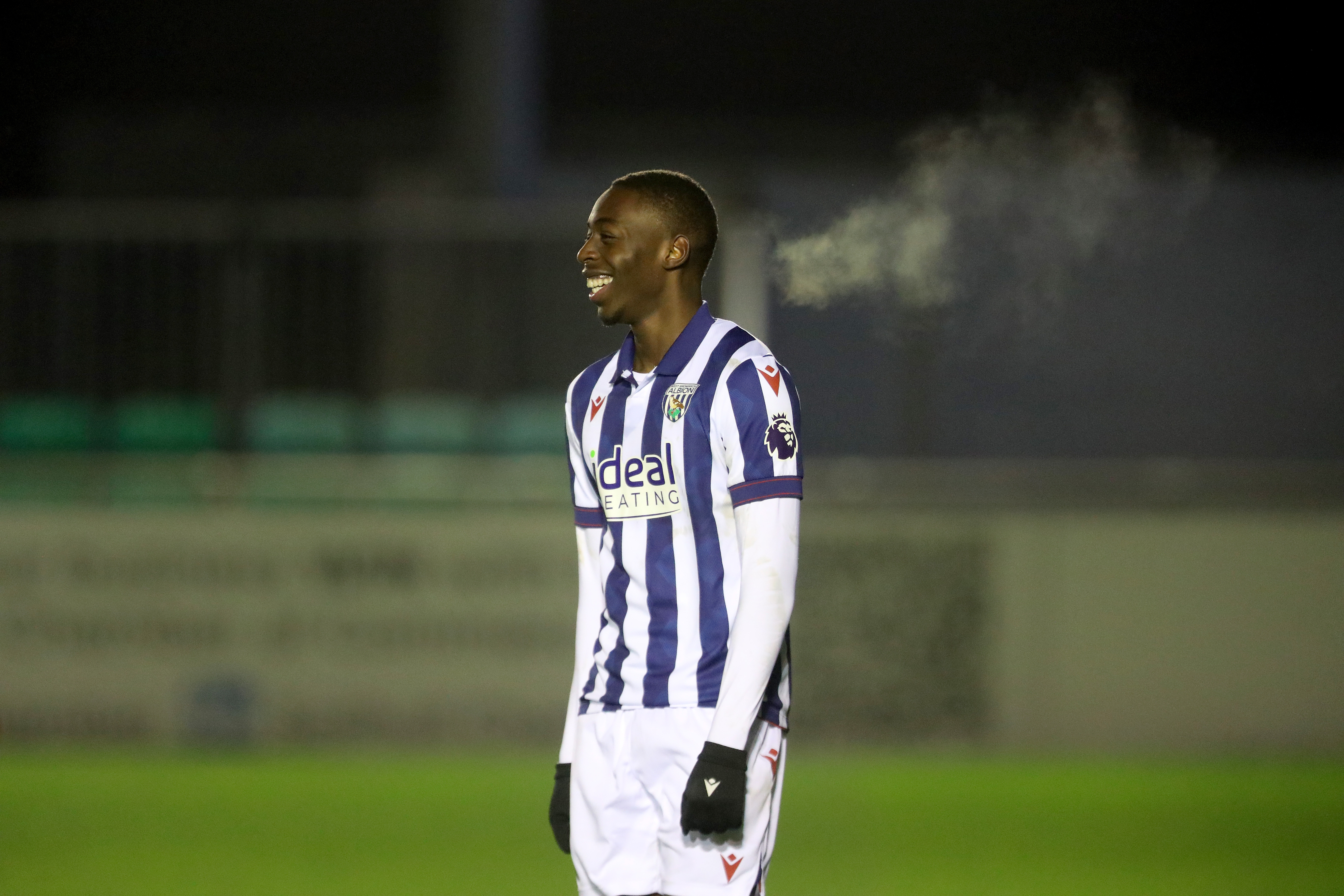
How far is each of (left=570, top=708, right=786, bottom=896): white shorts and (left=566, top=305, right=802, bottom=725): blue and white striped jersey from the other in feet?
0.15

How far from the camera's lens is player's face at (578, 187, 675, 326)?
3020mm

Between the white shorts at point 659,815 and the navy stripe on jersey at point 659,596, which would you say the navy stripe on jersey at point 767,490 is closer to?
the navy stripe on jersey at point 659,596

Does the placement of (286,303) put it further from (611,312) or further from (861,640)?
(611,312)

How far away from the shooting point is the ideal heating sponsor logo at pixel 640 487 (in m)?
2.98

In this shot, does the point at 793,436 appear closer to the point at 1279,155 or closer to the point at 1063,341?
the point at 1063,341

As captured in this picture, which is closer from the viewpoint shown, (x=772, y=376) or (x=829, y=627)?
(x=772, y=376)

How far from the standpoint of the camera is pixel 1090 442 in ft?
31.3

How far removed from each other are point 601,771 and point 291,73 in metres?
11.9

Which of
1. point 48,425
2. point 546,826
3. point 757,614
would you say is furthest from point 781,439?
point 48,425

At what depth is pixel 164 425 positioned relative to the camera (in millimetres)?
9539

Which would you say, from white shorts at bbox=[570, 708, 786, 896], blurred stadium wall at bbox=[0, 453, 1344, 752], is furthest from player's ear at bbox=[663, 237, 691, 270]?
blurred stadium wall at bbox=[0, 453, 1344, 752]

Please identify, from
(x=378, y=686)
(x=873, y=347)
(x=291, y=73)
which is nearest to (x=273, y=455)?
(x=378, y=686)

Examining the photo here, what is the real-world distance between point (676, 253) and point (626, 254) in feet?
0.31

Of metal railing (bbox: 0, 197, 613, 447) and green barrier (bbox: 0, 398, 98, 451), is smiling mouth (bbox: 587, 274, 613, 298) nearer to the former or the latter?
metal railing (bbox: 0, 197, 613, 447)
